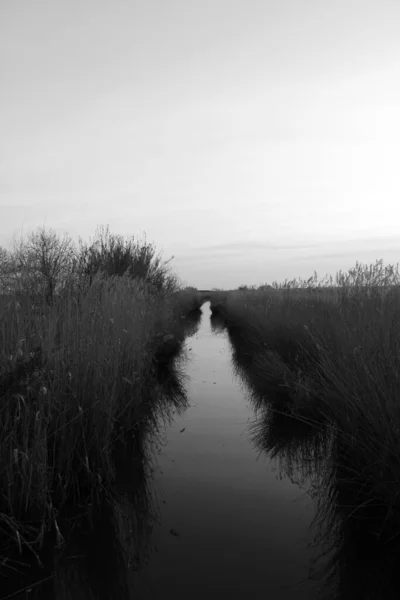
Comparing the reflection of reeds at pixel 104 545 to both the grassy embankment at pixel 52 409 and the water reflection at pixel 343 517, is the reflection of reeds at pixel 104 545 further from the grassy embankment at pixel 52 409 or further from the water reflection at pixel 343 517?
the water reflection at pixel 343 517

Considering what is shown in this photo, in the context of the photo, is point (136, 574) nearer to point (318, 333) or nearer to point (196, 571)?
point (196, 571)

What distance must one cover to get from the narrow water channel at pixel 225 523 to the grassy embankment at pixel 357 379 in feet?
1.75

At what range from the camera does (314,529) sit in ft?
9.21

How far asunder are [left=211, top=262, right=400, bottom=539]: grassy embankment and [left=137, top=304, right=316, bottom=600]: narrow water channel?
532 millimetres

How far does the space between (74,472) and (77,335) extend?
1192 millimetres

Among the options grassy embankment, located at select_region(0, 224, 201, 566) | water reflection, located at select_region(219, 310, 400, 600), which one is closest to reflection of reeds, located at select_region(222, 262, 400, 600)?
water reflection, located at select_region(219, 310, 400, 600)

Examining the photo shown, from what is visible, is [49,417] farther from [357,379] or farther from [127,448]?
[357,379]

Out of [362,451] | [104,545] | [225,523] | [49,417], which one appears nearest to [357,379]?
[362,451]

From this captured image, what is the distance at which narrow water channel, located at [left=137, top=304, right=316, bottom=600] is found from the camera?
2.29 meters

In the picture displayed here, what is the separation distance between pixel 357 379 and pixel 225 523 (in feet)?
4.76

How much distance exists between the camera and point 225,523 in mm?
2918

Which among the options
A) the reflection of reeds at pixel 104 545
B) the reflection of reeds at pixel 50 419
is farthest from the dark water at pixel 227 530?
the reflection of reeds at pixel 50 419

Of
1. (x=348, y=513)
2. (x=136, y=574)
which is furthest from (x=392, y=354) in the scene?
(x=136, y=574)

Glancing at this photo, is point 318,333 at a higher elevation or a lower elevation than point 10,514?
higher
